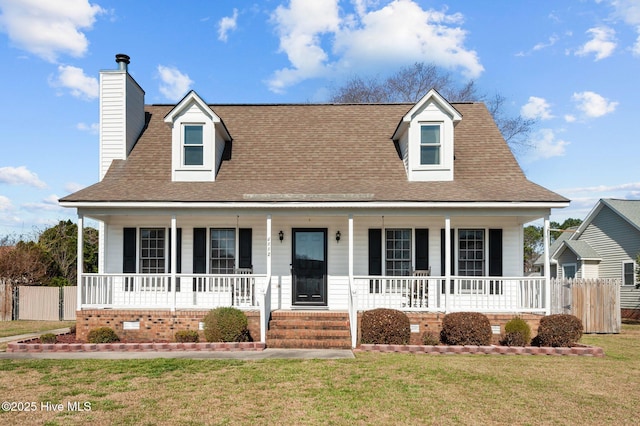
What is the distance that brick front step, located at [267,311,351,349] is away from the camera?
1224cm

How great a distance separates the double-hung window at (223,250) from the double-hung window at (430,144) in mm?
6018

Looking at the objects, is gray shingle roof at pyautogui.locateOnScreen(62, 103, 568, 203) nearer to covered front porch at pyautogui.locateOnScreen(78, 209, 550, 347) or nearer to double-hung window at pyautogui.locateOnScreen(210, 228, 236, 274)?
covered front porch at pyautogui.locateOnScreen(78, 209, 550, 347)

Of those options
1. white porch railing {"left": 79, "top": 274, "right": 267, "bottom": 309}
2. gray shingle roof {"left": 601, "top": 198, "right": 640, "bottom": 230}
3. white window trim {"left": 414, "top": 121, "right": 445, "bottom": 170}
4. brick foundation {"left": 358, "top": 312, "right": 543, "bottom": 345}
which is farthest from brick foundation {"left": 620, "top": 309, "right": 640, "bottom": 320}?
white porch railing {"left": 79, "top": 274, "right": 267, "bottom": 309}

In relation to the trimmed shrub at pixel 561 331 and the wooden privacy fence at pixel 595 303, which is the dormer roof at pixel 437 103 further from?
the wooden privacy fence at pixel 595 303

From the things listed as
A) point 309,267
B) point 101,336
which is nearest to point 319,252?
point 309,267

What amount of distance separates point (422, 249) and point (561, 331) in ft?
14.0

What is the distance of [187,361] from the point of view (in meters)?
10.4

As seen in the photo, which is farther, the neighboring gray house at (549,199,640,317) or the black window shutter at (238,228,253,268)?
the neighboring gray house at (549,199,640,317)

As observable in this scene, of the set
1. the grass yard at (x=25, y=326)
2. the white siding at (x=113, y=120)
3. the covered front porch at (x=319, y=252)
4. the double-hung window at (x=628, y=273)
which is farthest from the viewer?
the double-hung window at (x=628, y=273)

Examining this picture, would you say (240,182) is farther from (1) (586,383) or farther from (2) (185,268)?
(1) (586,383)

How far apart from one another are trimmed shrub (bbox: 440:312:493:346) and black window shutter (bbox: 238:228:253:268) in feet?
19.2

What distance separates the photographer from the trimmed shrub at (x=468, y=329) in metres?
12.2

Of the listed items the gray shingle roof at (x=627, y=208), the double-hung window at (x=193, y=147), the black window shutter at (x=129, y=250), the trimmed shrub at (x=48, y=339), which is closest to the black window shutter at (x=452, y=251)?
the double-hung window at (x=193, y=147)

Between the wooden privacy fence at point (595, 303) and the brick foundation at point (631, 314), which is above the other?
the wooden privacy fence at point (595, 303)
